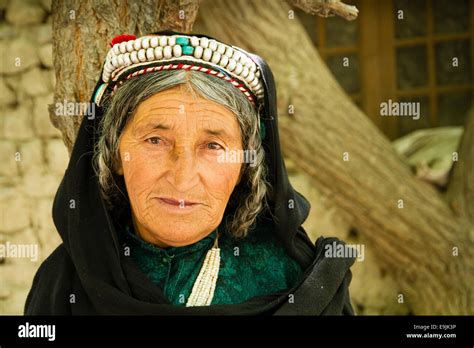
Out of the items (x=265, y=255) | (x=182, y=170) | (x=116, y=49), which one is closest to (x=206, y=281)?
(x=265, y=255)

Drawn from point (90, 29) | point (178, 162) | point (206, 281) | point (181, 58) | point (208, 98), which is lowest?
point (206, 281)

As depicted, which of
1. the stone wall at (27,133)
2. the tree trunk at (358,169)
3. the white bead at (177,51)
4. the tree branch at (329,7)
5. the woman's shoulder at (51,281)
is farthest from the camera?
the stone wall at (27,133)

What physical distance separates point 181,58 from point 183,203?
0.37m

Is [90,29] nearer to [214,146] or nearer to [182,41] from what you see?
[182,41]

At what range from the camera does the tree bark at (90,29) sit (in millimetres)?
2414

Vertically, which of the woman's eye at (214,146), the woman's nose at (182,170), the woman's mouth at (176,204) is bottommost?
the woman's mouth at (176,204)

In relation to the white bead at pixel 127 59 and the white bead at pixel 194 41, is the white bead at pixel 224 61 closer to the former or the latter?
the white bead at pixel 194 41

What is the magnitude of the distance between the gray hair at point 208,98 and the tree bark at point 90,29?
1.22 feet

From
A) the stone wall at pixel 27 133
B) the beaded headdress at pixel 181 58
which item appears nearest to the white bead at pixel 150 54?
the beaded headdress at pixel 181 58

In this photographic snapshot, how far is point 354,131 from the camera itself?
395 centimetres

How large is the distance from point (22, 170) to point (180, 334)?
227 cm

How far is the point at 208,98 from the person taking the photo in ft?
6.43

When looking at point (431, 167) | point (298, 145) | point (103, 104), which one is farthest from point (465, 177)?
point (103, 104)

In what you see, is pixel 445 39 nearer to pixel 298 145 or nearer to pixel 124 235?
pixel 298 145
